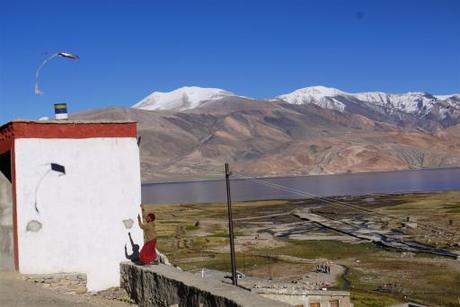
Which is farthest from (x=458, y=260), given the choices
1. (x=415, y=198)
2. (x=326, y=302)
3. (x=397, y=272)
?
(x=415, y=198)

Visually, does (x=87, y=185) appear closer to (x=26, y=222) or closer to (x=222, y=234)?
(x=26, y=222)

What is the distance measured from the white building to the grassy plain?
19.3 metres

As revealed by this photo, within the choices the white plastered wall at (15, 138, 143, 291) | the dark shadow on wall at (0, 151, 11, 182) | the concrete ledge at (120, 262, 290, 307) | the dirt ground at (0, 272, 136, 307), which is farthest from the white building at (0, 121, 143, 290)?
the concrete ledge at (120, 262, 290, 307)

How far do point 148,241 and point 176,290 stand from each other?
241 centimetres

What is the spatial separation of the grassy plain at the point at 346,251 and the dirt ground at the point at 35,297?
65.5ft

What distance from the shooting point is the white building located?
46.5ft

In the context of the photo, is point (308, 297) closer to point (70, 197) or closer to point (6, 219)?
point (70, 197)

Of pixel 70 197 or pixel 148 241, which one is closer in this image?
pixel 148 241

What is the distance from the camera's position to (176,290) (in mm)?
11984

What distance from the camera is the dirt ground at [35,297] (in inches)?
473

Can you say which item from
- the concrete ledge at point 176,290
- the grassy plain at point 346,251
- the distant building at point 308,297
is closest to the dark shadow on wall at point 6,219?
the concrete ledge at point 176,290

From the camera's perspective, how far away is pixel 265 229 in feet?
252

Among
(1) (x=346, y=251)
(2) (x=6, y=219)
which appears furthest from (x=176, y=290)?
(1) (x=346, y=251)

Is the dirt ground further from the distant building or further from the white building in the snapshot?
the distant building
